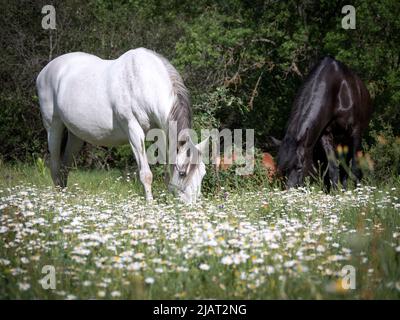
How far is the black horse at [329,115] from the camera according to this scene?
22.9 feet

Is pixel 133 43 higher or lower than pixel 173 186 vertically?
higher

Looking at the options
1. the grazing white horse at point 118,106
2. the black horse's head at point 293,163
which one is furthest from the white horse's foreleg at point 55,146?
the black horse's head at point 293,163

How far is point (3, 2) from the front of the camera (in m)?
11.5

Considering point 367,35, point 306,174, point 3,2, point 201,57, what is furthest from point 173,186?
point 3,2

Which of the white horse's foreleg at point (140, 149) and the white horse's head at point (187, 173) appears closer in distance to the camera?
the white horse's head at point (187, 173)

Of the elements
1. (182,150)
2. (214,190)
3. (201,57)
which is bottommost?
(214,190)

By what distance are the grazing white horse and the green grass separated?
1433 mm

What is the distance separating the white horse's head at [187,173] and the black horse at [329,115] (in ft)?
5.21

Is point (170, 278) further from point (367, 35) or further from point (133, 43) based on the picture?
point (133, 43)

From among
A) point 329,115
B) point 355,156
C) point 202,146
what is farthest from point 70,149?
point 355,156

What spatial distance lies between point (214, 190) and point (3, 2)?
698 cm

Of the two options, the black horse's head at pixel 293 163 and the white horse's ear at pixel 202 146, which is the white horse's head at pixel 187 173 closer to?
the white horse's ear at pixel 202 146

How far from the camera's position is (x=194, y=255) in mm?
3465
